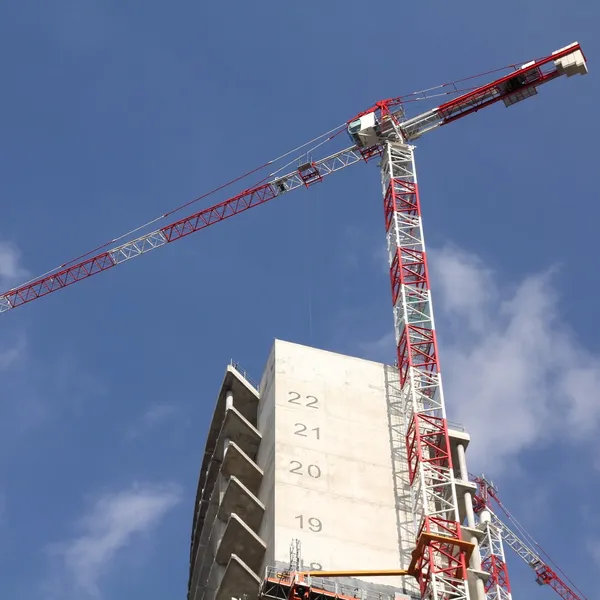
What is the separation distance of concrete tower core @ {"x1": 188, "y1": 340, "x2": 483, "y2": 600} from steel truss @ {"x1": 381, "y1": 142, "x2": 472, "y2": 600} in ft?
5.17

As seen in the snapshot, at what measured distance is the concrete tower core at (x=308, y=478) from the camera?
8512cm

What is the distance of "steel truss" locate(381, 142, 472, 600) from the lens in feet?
280

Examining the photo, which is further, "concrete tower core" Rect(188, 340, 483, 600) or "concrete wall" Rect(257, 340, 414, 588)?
"concrete wall" Rect(257, 340, 414, 588)

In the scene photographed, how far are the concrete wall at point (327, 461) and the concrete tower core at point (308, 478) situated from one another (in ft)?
0.27

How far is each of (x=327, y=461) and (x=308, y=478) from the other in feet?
7.34

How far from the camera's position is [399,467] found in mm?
92312

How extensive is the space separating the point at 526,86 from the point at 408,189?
14053 mm

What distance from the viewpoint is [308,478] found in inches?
3484

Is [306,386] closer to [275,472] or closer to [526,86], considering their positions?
[275,472]

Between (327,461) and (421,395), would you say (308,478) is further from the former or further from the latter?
(421,395)

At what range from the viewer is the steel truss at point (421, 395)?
280 feet

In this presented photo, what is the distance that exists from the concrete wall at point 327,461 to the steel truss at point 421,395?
6.96 ft

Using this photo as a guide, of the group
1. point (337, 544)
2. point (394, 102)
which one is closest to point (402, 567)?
point (337, 544)

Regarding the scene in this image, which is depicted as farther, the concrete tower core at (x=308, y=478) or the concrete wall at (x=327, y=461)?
the concrete wall at (x=327, y=461)
